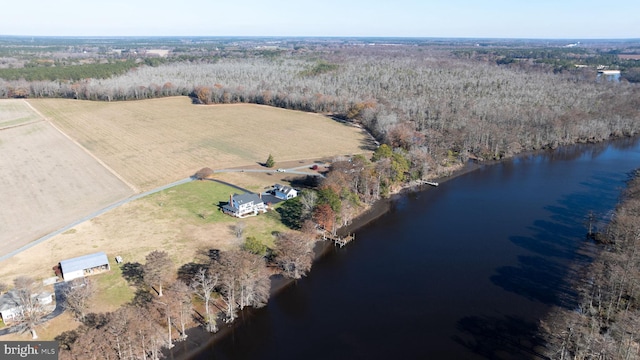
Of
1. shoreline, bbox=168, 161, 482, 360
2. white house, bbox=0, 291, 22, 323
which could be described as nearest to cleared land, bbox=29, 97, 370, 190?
shoreline, bbox=168, 161, 482, 360

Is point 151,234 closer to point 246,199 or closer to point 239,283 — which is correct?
point 246,199

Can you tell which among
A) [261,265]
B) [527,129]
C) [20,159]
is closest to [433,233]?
[261,265]

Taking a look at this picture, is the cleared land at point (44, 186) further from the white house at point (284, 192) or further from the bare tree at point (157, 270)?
the white house at point (284, 192)

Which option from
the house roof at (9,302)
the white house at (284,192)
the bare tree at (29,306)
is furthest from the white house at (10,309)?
the white house at (284,192)

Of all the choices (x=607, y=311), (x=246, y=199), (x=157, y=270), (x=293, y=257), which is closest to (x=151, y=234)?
(x=157, y=270)

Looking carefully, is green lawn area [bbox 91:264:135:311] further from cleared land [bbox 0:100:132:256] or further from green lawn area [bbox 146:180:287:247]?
cleared land [bbox 0:100:132:256]

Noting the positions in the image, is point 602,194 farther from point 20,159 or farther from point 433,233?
point 20,159
